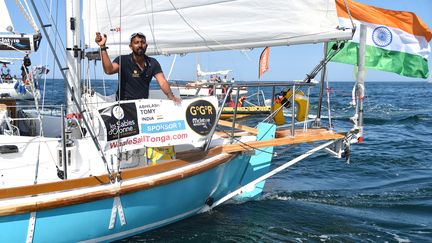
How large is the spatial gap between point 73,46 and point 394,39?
189 inches

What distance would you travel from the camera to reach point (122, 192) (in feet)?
16.1

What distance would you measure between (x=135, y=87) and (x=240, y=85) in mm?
1407

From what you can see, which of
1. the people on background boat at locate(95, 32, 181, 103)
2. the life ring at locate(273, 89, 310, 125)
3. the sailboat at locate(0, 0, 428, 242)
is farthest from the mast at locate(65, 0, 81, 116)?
the life ring at locate(273, 89, 310, 125)

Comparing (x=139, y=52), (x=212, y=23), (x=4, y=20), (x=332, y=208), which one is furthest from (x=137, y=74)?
(x=332, y=208)

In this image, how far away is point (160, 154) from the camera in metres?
5.83

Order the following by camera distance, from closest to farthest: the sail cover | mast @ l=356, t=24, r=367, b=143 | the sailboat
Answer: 1. the sailboat
2. the sail cover
3. mast @ l=356, t=24, r=367, b=143

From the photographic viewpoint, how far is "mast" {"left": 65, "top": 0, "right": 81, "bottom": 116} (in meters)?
6.03

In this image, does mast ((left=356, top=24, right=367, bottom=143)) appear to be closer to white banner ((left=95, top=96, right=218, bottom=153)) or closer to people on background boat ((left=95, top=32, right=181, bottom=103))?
white banner ((left=95, top=96, right=218, bottom=153))

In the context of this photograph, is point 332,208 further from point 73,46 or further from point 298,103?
point 73,46

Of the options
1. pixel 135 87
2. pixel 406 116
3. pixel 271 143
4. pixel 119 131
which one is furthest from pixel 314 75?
pixel 406 116

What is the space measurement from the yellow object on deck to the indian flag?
304cm

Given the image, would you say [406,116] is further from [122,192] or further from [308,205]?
[122,192]

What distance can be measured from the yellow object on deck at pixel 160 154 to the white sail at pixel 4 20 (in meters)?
3.26

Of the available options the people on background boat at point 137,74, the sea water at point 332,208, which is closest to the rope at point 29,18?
the people on background boat at point 137,74
